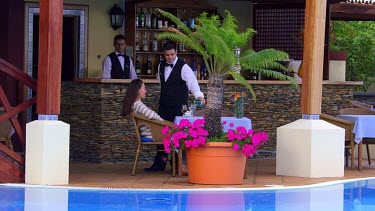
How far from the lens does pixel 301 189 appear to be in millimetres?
11906

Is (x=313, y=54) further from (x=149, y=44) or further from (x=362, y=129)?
(x=149, y=44)

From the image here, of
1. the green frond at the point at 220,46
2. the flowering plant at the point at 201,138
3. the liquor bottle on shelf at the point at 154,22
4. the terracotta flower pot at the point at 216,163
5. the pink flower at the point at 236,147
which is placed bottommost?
the terracotta flower pot at the point at 216,163

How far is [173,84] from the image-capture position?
527 inches

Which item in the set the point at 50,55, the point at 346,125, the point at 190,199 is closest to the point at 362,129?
the point at 346,125

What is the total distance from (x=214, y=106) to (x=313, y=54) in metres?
1.64

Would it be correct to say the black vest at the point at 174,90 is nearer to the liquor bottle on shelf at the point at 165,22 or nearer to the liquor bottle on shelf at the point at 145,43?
the liquor bottle on shelf at the point at 145,43

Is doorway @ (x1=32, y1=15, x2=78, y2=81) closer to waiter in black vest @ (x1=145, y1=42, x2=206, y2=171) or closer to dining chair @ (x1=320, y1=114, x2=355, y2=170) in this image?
waiter in black vest @ (x1=145, y1=42, x2=206, y2=171)

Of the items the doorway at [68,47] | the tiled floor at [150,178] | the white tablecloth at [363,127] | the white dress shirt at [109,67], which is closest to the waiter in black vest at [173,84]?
the tiled floor at [150,178]

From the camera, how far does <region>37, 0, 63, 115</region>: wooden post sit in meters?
11.4

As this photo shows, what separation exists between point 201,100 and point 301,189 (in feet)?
6.43

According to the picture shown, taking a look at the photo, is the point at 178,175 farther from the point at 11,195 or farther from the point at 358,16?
the point at 358,16

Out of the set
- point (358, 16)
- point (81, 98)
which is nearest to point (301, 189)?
point (81, 98)

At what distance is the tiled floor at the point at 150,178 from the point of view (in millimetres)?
11922

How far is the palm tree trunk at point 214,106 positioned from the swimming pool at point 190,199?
0.95m
